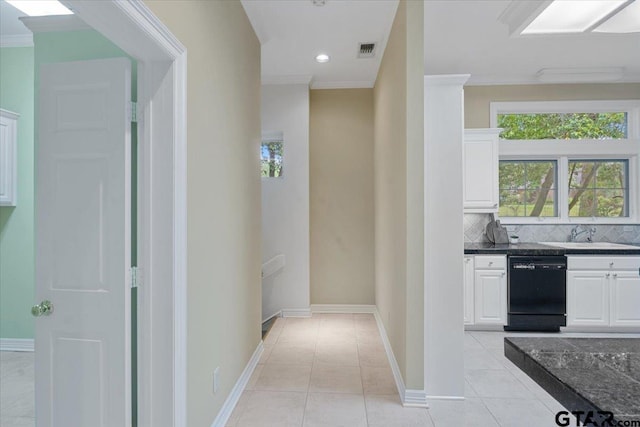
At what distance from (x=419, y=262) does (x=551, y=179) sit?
10.7 ft

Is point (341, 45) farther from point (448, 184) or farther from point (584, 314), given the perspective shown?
point (584, 314)

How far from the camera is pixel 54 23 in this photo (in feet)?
5.69

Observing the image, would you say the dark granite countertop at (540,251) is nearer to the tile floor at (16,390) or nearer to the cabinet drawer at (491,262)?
the cabinet drawer at (491,262)

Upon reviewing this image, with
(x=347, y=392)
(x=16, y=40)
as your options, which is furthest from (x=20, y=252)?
(x=347, y=392)

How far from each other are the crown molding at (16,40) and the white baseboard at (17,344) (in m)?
2.84

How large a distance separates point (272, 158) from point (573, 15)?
11.1ft

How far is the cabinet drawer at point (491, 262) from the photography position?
3885 mm

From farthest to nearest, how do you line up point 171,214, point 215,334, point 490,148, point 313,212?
point 313,212
point 490,148
point 215,334
point 171,214

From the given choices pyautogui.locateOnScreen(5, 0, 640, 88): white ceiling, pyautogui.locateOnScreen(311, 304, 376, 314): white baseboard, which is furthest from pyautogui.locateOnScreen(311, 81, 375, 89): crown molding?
pyautogui.locateOnScreen(311, 304, 376, 314): white baseboard

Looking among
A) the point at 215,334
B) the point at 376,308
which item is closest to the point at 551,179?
the point at 376,308

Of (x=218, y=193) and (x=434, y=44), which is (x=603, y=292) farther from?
(x=218, y=193)

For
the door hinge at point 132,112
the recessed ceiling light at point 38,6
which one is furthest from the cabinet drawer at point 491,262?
the recessed ceiling light at point 38,6

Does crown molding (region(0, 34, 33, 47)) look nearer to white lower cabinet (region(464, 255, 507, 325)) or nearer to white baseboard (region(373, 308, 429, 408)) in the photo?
white baseboard (region(373, 308, 429, 408))

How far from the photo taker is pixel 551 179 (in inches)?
179
